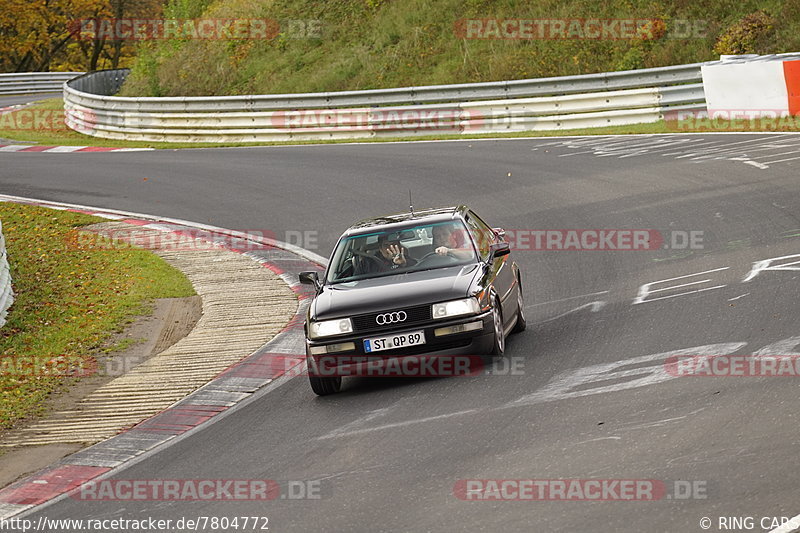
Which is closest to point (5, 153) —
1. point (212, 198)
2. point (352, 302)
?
point (212, 198)

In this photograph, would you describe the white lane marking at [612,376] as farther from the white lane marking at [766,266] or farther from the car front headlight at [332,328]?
the white lane marking at [766,266]

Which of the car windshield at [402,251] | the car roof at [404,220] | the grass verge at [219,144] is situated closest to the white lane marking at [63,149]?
the grass verge at [219,144]

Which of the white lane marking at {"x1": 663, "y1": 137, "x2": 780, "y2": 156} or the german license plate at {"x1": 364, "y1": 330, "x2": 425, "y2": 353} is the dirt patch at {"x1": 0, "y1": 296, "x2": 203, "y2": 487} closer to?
the german license plate at {"x1": 364, "y1": 330, "x2": 425, "y2": 353}

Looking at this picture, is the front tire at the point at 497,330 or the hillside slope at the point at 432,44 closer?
the front tire at the point at 497,330

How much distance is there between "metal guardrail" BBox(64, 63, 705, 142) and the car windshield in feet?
Result: 50.1

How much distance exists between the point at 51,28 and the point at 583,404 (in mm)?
65363

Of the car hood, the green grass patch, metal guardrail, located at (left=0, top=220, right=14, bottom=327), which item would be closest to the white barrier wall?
the green grass patch

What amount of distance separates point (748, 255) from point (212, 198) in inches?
465

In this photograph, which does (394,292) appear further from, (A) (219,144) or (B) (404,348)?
(A) (219,144)

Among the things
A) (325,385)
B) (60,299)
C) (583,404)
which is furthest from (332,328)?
(60,299)

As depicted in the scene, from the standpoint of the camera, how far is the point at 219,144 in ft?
101

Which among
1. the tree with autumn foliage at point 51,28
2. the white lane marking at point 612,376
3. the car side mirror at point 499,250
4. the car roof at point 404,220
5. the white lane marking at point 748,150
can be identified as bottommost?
the white lane marking at point 748,150

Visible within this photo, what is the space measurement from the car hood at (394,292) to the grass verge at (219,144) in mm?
13737

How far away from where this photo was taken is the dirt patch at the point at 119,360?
9.42 metres
